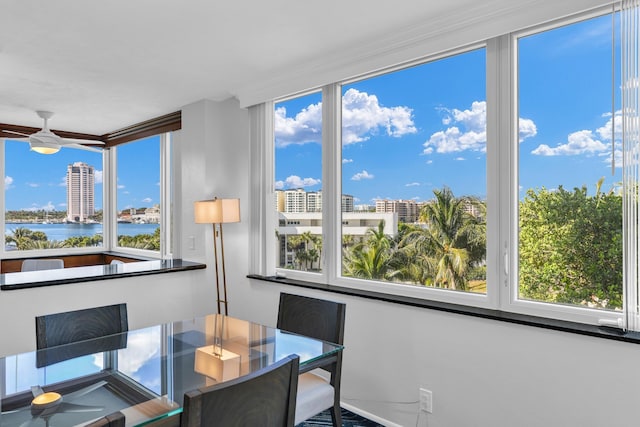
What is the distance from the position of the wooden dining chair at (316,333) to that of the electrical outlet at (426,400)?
62 centimetres

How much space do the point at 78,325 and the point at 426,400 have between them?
2018 mm

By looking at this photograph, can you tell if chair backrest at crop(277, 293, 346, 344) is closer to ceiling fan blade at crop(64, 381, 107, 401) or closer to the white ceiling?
ceiling fan blade at crop(64, 381, 107, 401)

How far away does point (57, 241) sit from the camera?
560 centimetres

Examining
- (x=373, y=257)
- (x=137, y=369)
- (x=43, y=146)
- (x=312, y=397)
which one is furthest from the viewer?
(x=43, y=146)

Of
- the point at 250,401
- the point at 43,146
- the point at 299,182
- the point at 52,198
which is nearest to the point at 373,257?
the point at 299,182

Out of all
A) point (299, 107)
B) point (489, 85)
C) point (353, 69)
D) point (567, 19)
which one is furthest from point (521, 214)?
point (299, 107)

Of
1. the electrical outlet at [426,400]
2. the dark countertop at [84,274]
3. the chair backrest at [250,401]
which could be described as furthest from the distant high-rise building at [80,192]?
the chair backrest at [250,401]

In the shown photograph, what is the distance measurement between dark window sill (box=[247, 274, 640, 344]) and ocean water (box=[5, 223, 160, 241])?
304 cm

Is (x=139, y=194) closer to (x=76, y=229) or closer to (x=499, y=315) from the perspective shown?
(x=76, y=229)

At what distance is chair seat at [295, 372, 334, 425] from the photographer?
2.04 metres

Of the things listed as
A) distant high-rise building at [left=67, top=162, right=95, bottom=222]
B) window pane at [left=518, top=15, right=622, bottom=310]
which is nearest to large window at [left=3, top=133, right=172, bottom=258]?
distant high-rise building at [left=67, top=162, right=95, bottom=222]

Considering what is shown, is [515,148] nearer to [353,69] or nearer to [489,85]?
[489,85]

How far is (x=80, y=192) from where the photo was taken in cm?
580

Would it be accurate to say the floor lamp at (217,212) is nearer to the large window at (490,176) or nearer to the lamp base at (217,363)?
the large window at (490,176)
